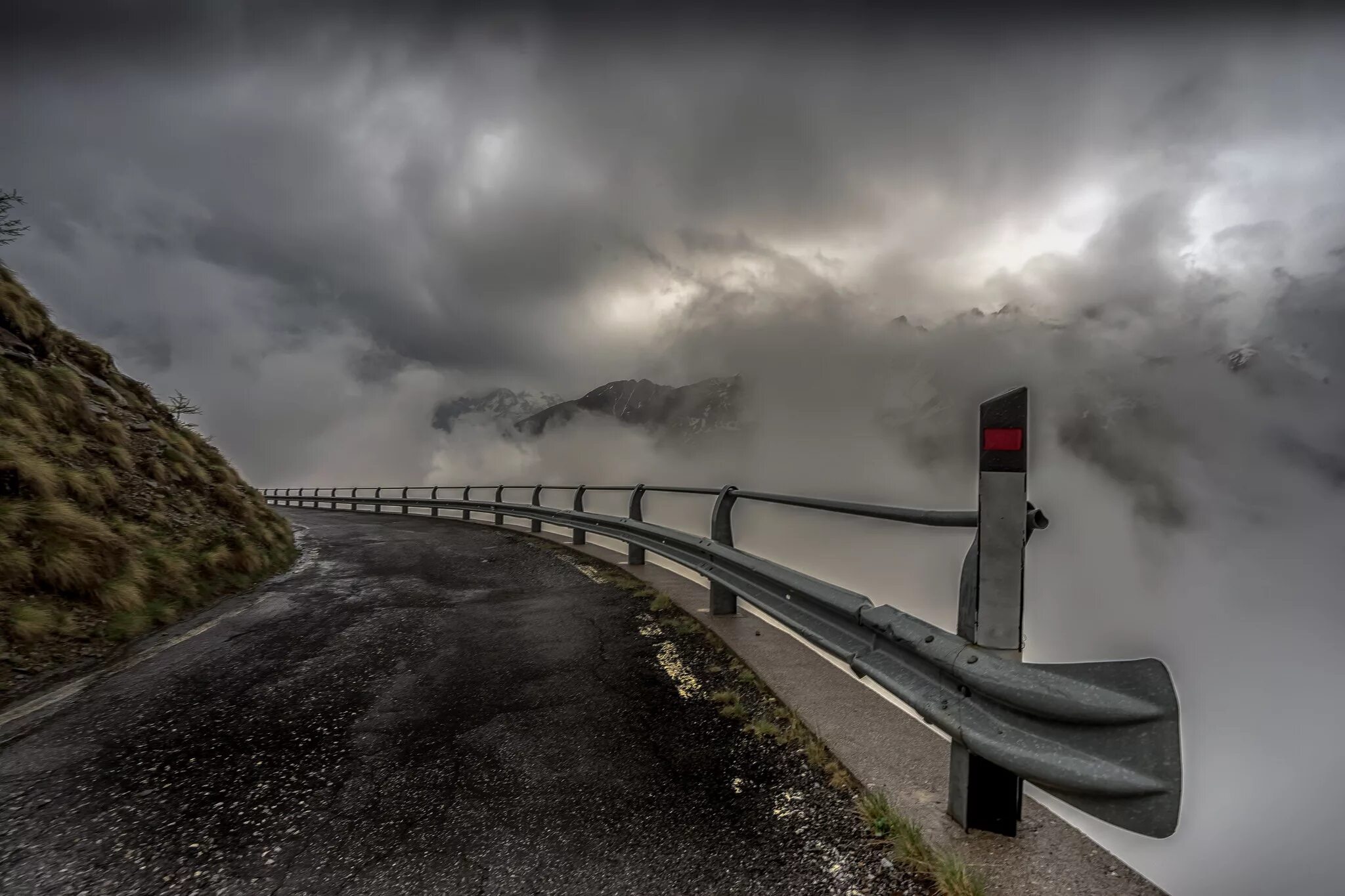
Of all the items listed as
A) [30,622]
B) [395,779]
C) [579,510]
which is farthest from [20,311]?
[395,779]

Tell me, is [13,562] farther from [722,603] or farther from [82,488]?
[722,603]

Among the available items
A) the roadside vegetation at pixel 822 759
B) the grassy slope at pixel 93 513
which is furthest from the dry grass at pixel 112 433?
the roadside vegetation at pixel 822 759

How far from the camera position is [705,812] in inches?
87.7

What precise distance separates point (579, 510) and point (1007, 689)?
8.53m

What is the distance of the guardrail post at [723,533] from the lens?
4.84m

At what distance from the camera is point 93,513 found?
20.6ft

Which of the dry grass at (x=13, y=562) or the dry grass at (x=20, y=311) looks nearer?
the dry grass at (x=13, y=562)

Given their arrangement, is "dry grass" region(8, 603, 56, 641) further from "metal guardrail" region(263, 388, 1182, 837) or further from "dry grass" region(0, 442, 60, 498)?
"metal guardrail" region(263, 388, 1182, 837)

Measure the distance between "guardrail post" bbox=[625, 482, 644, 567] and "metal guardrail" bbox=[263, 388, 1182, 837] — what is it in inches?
189

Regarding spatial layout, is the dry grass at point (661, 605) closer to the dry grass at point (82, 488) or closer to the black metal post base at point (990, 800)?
the black metal post base at point (990, 800)

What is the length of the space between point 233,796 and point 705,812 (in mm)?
2039

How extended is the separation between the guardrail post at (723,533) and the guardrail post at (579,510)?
4.71 m

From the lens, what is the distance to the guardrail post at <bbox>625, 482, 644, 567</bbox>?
24.3ft

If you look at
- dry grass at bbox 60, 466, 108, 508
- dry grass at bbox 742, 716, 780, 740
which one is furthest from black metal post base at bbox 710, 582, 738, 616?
dry grass at bbox 60, 466, 108, 508
